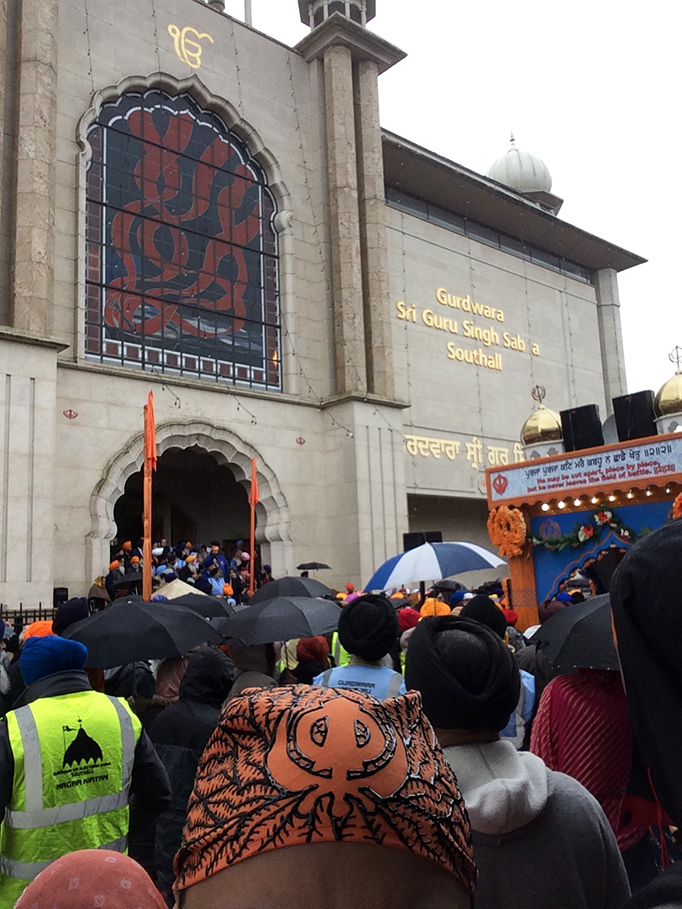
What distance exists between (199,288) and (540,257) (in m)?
17.5

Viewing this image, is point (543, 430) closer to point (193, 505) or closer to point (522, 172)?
point (193, 505)

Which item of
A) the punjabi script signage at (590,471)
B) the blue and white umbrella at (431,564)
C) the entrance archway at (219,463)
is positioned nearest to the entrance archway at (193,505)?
the entrance archway at (219,463)

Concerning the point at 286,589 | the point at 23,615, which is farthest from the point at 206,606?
the point at 23,615

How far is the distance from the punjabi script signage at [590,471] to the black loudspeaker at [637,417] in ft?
4.55

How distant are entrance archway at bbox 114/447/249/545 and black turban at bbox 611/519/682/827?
23.7 m

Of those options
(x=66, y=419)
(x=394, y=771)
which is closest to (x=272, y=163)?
(x=66, y=419)

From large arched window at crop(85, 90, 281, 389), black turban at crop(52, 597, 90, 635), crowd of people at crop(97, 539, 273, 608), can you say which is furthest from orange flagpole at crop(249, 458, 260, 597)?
black turban at crop(52, 597, 90, 635)

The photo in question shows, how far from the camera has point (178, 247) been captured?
1920cm

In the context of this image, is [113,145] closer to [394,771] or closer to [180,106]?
[180,106]

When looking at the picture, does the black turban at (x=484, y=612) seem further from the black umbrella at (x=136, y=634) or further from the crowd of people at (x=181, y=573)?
the crowd of people at (x=181, y=573)

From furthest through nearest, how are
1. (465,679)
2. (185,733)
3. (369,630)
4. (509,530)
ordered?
(509,530) < (369,630) < (185,733) < (465,679)

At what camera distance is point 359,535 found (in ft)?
64.0

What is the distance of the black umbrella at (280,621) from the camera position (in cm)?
579

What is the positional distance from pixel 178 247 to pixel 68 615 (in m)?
14.8
